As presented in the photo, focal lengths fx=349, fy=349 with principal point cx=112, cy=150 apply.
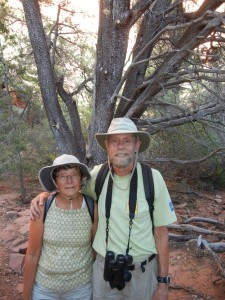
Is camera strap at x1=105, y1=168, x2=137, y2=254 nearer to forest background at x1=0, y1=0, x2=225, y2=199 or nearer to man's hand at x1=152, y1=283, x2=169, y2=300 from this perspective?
man's hand at x1=152, y1=283, x2=169, y2=300

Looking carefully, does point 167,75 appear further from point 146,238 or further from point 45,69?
point 146,238

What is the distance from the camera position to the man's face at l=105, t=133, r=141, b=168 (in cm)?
264

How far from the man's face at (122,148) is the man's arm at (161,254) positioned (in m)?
0.58

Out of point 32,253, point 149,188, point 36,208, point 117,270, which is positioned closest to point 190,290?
point 117,270

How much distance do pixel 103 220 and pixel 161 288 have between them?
0.72 metres

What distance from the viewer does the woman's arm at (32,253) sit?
2.55m

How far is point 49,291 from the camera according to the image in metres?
2.60

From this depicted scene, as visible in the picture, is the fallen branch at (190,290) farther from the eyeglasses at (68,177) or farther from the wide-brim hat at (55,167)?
the eyeglasses at (68,177)

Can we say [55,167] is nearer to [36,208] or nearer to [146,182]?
[36,208]

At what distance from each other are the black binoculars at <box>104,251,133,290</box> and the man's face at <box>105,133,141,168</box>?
669 mm

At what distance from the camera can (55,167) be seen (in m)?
2.65

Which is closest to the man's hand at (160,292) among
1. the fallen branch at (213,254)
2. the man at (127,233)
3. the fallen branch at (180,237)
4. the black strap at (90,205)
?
the man at (127,233)

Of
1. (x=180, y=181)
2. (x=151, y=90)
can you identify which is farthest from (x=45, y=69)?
(x=180, y=181)

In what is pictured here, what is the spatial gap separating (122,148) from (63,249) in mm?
880
